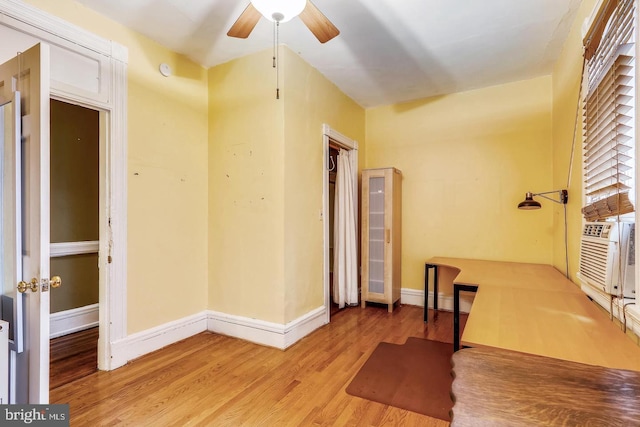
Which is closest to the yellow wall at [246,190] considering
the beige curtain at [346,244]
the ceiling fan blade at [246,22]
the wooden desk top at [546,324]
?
the ceiling fan blade at [246,22]

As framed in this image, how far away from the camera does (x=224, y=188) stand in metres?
3.10

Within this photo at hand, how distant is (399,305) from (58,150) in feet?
13.9

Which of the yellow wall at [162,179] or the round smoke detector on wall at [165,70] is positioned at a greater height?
the round smoke detector on wall at [165,70]

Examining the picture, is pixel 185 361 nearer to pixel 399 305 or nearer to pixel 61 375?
pixel 61 375

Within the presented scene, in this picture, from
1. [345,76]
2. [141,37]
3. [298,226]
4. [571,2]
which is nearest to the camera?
[571,2]

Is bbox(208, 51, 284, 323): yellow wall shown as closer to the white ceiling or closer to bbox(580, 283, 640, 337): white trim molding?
the white ceiling

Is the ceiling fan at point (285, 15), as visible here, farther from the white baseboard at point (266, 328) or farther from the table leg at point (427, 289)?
the table leg at point (427, 289)

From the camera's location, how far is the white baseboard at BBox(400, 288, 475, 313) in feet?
12.2

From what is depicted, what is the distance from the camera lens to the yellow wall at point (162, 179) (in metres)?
2.52

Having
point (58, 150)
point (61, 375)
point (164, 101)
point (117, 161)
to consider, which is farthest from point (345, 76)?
point (61, 375)

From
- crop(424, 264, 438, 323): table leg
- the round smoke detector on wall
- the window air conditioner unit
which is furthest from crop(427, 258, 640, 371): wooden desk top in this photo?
the round smoke detector on wall

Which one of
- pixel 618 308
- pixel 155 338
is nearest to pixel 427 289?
pixel 618 308

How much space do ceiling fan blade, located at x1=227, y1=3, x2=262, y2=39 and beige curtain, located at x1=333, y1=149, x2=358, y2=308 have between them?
2.17 metres

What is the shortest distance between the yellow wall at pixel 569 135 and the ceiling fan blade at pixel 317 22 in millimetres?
1671
